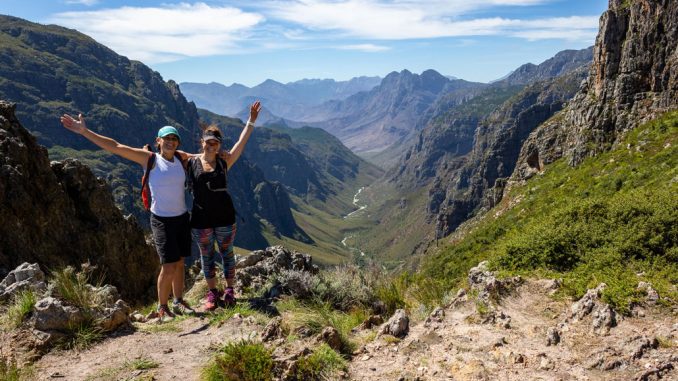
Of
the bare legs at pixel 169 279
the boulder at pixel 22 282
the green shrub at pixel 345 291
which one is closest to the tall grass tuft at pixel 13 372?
the boulder at pixel 22 282

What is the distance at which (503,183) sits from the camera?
12550 cm

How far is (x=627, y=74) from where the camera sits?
218 ft

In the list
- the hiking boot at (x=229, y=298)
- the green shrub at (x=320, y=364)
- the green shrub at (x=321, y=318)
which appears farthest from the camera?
the hiking boot at (x=229, y=298)

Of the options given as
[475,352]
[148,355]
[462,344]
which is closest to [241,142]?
[148,355]

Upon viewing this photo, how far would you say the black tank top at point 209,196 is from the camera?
956 cm

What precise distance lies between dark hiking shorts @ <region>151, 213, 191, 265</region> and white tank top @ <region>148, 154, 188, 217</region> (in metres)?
0.17

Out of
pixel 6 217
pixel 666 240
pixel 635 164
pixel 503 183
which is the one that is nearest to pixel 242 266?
pixel 6 217

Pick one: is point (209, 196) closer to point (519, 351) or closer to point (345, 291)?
point (345, 291)

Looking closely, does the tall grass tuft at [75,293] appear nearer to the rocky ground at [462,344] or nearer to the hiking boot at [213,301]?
the rocky ground at [462,344]

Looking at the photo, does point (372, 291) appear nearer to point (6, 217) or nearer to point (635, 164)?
point (6, 217)

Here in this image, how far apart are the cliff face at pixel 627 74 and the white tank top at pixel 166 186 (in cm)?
6364

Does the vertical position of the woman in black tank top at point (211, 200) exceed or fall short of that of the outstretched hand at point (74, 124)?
it falls short

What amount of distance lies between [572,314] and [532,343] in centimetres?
116

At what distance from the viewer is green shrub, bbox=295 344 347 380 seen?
22.2ft
